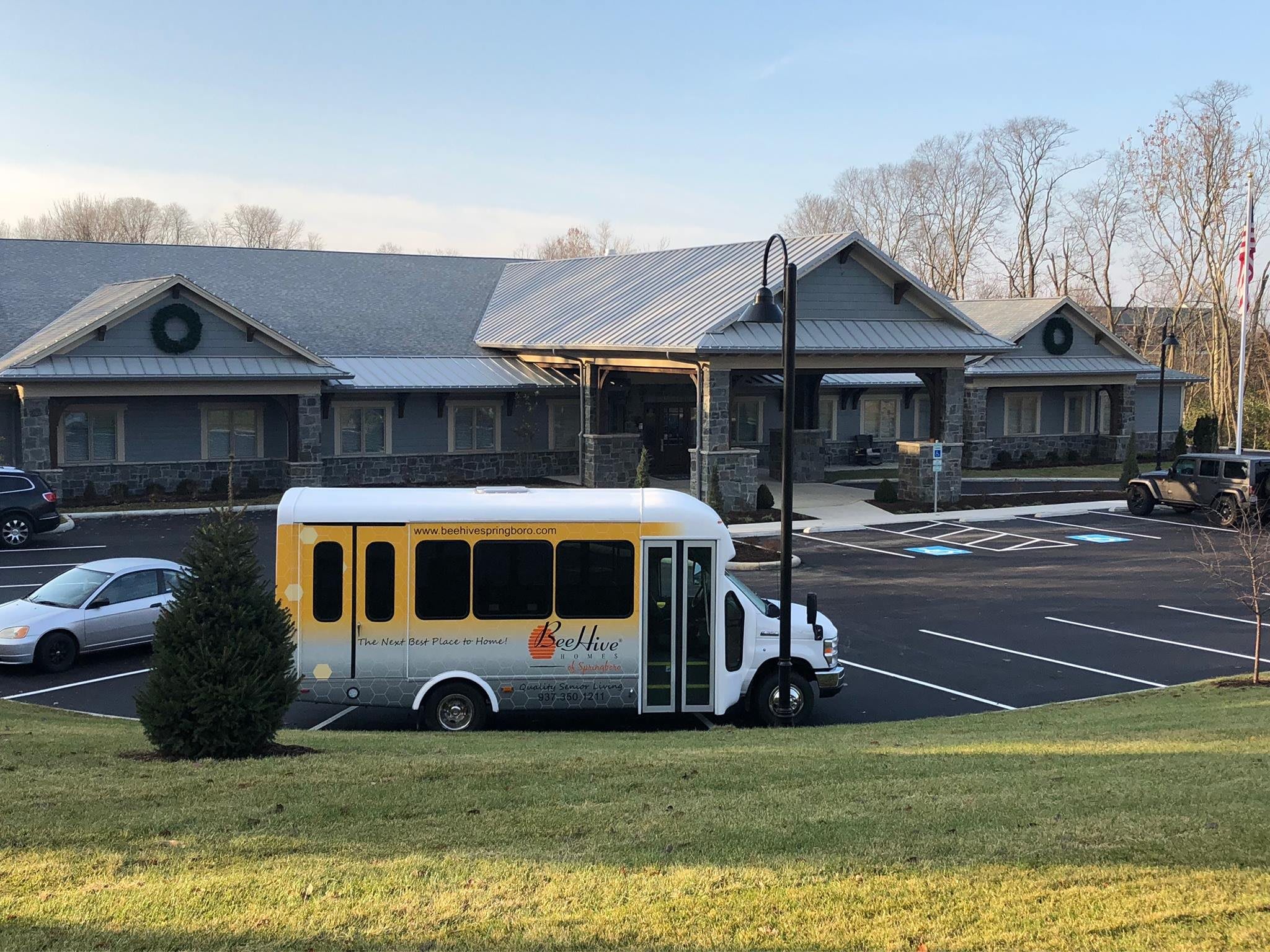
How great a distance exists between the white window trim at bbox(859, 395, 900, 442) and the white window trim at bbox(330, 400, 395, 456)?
17.8 metres

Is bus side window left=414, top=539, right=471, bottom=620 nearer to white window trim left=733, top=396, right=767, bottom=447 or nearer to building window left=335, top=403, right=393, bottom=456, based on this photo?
building window left=335, top=403, right=393, bottom=456

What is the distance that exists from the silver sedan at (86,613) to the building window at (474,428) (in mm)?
19932

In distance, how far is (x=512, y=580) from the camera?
525 inches

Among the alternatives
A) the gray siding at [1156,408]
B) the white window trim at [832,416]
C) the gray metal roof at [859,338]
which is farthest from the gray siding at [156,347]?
the gray siding at [1156,408]

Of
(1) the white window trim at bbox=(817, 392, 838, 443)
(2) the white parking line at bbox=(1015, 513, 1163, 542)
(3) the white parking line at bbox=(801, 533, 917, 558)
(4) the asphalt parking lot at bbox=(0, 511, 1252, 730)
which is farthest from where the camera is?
(1) the white window trim at bbox=(817, 392, 838, 443)

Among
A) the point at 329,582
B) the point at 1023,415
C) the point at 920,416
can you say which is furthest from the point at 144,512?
the point at 1023,415

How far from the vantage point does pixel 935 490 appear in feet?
106

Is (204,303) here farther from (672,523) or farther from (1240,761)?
(1240,761)

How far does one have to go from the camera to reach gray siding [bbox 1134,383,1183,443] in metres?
50.3

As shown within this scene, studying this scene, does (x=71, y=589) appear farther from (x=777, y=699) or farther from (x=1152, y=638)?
(x=1152, y=638)

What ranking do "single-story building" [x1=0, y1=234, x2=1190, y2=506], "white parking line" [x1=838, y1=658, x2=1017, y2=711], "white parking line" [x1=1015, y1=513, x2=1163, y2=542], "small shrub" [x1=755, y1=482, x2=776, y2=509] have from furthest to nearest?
"small shrub" [x1=755, y1=482, x2=776, y2=509] < "single-story building" [x1=0, y1=234, x2=1190, y2=506] < "white parking line" [x1=1015, y1=513, x2=1163, y2=542] < "white parking line" [x1=838, y1=658, x2=1017, y2=711]

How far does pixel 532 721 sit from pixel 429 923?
7.57 m

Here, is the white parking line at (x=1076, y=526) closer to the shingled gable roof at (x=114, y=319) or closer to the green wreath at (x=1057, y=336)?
the green wreath at (x=1057, y=336)

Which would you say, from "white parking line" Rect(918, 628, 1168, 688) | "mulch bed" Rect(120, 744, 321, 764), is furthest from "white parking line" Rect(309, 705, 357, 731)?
"white parking line" Rect(918, 628, 1168, 688)
